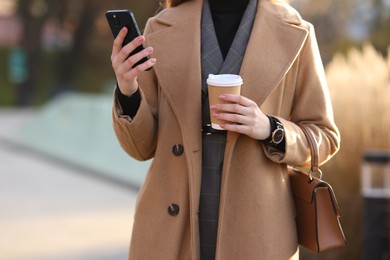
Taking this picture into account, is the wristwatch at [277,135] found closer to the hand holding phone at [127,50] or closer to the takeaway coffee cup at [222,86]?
the takeaway coffee cup at [222,86]

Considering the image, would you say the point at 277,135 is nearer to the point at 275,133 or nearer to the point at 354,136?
the point at 275,133

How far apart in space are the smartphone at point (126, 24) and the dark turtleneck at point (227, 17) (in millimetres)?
312

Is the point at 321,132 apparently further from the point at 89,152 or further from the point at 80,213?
the point at 89,152

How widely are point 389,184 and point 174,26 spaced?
3.24 meters

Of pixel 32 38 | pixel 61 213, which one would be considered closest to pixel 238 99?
pixel 61 213

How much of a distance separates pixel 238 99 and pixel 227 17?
0.41m

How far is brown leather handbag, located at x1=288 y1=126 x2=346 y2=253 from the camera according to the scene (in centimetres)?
241

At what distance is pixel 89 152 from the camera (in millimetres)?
11742

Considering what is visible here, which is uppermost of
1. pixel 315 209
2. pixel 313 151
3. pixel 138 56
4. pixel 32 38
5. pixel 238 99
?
pixel 138 56

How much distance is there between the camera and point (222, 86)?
2.16 metres

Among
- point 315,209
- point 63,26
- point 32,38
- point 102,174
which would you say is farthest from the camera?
point 63,26

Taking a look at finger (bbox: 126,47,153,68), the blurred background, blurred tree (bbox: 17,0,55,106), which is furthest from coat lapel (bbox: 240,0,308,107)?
blurred tree (bbox: 17,0,55,106)

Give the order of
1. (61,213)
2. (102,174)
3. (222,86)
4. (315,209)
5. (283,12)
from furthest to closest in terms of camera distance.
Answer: (102,174), (61,213), (283,12), (315,209), (222,86)

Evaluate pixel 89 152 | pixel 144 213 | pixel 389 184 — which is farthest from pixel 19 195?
pixel 144 213
